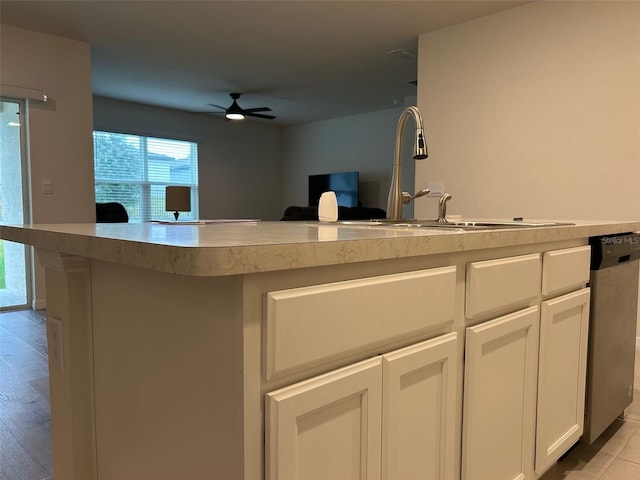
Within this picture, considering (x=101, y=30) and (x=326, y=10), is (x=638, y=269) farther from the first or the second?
(x=101, y=30)

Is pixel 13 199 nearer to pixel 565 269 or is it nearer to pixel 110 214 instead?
pixel 110 214

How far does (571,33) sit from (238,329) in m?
3.41

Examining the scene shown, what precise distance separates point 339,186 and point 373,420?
22.6 feet

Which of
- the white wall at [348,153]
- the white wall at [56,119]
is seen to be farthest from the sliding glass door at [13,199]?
the white wall at [348,153]

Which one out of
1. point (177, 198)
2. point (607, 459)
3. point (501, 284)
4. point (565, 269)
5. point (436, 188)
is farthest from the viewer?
point (436, 188)

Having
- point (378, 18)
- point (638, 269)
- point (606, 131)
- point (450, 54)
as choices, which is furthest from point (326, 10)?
point (638, 269)

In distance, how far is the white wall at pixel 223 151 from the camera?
6816 mm

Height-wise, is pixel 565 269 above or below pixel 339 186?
below

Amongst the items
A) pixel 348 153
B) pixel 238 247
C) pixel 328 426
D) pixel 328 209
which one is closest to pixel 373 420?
pixel 328 426

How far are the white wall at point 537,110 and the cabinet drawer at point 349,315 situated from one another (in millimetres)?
2636

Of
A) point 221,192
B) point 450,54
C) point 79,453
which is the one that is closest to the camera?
point 79,453

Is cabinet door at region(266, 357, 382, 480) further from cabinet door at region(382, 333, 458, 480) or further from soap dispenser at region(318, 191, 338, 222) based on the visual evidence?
soap dispenser at region(318, 191, 338, 222)

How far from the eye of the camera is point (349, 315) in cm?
77

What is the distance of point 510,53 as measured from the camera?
341 centimetres
